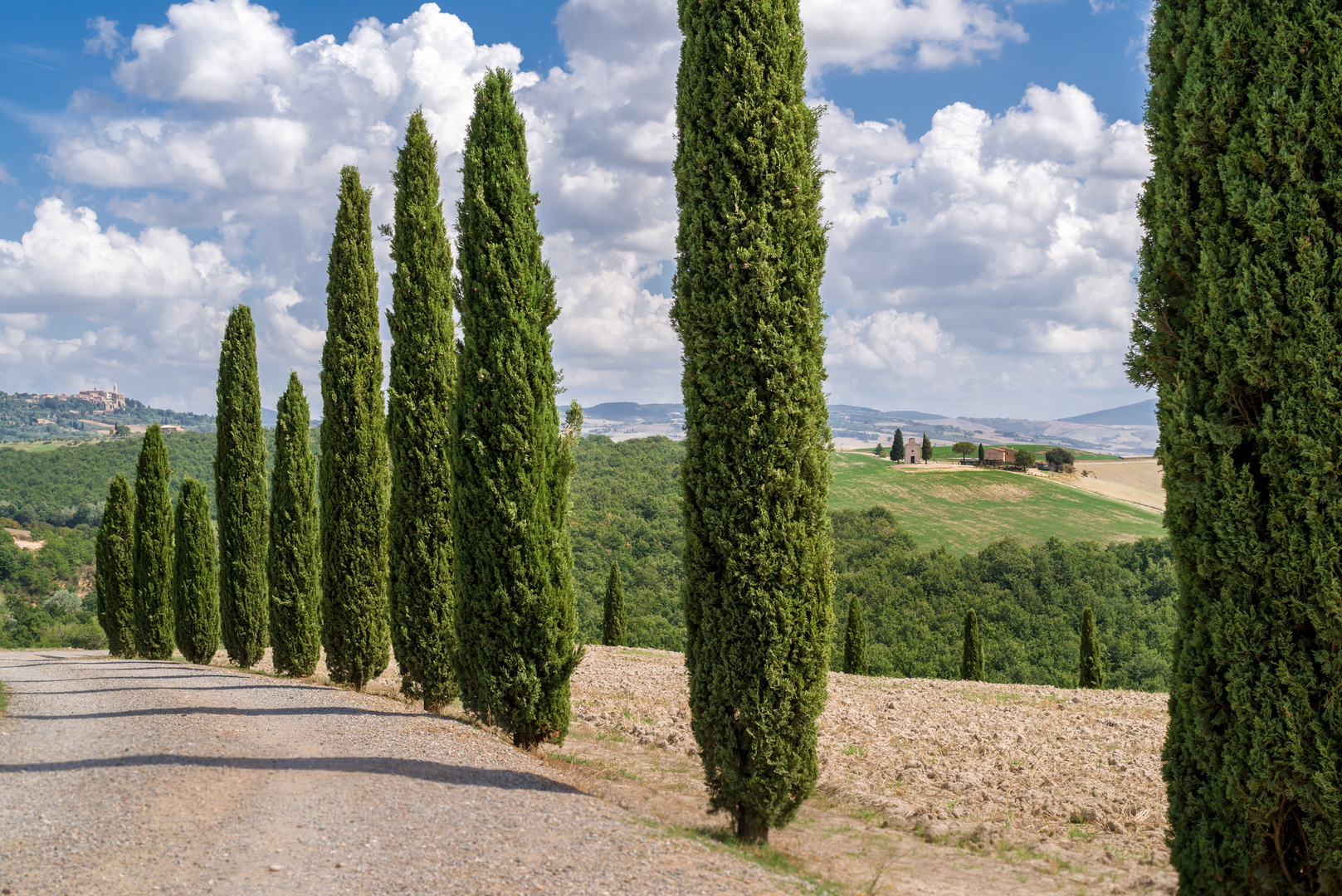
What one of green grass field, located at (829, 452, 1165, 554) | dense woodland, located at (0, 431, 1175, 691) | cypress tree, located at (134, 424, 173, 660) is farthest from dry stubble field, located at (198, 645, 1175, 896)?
green grass field, located at (829, 452, 1165, 554)

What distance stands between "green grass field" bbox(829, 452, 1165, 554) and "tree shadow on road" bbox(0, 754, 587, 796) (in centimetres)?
5919

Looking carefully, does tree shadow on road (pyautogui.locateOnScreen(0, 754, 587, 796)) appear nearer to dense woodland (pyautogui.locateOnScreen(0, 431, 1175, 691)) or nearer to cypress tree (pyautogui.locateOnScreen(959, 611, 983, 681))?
dense woodland (pyautogui.locateOnScreen(0, 431, 1175, 691))

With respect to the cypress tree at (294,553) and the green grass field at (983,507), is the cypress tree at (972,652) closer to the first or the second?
the cypress tree at (294,553)

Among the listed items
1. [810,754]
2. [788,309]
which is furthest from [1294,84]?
[810,754]

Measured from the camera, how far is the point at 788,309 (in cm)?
712

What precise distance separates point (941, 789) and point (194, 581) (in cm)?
1992

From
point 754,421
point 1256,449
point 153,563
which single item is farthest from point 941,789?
point 153,563

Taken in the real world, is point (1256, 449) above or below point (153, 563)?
above

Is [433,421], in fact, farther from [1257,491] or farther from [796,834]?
[1257,491]

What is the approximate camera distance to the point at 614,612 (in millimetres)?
32125

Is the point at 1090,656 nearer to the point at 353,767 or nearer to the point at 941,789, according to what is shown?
the point at 941,789

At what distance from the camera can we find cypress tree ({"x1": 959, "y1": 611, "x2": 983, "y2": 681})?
2986 centimetres

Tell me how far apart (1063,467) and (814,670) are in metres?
88.8

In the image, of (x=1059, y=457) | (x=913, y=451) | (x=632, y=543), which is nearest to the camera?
(x=632, y=543)
